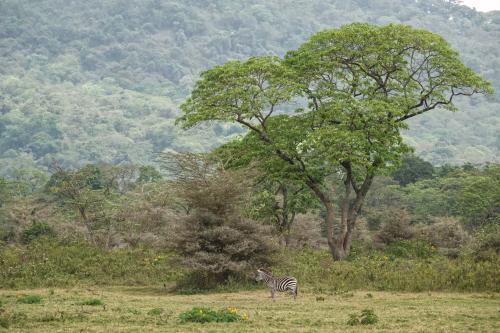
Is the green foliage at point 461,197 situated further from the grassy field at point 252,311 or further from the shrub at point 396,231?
the grassy field at point 252,311

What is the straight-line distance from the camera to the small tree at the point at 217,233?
72.8ft

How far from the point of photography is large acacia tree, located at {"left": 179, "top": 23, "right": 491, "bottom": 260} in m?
28.1

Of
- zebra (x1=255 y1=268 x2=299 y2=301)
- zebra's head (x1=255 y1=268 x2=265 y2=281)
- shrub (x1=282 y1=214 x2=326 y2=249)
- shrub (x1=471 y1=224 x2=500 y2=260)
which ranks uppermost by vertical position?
shrub (x1=282 y1=214 x2=326 y2=249)

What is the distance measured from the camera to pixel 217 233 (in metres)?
22.2

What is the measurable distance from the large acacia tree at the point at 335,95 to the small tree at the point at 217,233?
218 inches

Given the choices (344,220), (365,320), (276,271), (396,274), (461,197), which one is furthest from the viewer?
(461,197)

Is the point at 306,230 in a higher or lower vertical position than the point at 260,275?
higher

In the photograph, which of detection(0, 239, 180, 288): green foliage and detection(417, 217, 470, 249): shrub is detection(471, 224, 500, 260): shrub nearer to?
detection(417, 217, 470, 249): shrub

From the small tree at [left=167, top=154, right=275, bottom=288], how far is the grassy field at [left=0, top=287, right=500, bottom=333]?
3.42 ft

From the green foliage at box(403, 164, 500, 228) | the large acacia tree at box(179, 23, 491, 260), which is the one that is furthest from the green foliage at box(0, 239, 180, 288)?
the green foliage at box(403, 164, 500, 228)

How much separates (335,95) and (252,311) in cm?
1321

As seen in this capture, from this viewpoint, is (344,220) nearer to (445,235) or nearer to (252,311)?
(445,235)

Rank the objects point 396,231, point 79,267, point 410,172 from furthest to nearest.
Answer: point 410,172
point 396,231
point 79,267

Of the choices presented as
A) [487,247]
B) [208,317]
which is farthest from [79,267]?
[487,247]
